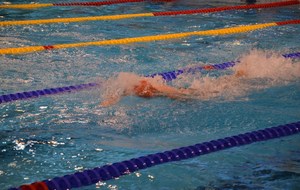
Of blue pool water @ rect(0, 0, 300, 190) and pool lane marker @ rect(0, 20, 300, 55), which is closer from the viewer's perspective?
blue pool water @ rect(0, 0, 300, 190)

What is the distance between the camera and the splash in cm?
441

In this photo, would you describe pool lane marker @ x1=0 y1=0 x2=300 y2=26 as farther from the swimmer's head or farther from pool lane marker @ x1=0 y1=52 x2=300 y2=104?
the swimmer's head

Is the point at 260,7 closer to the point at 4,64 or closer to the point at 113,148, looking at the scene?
the point at 4,64

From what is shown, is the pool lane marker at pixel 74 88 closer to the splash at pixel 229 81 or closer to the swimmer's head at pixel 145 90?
the splash at pixel 229 81

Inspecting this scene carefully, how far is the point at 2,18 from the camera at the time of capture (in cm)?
824

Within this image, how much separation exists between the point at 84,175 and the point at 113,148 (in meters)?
0.60

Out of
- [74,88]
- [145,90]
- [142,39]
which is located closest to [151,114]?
[145,90]

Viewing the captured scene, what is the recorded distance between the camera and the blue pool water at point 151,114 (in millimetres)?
2994

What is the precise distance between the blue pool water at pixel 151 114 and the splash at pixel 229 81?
12 mm

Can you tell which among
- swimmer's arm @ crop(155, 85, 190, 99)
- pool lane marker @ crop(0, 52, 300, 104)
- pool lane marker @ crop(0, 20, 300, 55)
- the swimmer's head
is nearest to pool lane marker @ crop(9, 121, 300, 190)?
swimmer's arm @ crop(155, 85, 190, 99)

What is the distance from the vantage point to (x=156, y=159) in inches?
118

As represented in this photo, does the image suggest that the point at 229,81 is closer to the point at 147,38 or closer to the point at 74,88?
the point at 74,88

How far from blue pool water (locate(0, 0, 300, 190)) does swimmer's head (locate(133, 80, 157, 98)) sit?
0.06m

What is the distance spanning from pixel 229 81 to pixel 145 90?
2.84ft
